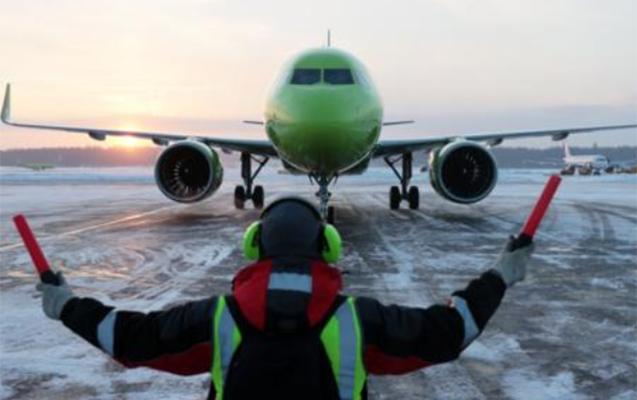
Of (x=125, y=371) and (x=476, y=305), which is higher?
(x=476, y=305)

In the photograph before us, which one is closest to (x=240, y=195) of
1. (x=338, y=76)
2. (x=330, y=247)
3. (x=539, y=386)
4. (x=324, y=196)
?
(x=324, y=196)

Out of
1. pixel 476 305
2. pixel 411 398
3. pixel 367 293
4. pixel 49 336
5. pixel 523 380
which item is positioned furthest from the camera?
pixel 367 293

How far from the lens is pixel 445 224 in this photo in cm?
1275

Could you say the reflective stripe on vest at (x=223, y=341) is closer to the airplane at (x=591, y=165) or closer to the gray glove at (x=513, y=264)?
the gray glove at (x=513, y=264)

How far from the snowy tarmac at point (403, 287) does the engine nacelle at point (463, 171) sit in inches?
24.6

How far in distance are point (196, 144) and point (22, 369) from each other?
949 centimetres

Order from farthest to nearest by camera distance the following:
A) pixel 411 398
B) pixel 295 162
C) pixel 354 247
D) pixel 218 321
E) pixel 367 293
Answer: pixel 295 162 → pixel 354 247 → pixel 367 293 → pixel 411 398 → pixel 218 321

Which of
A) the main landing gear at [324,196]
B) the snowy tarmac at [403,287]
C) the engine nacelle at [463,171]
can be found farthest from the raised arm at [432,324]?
the engine nacelle at [463,171]

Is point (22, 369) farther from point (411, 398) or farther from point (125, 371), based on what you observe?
point (411, 398)

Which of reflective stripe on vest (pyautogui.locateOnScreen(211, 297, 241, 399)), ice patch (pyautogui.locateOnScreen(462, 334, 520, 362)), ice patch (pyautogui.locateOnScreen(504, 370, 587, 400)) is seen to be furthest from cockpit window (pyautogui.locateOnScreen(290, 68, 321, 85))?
reflective stripe on vest (pyautogui.locateOnScreen(211, 297, 241, 399))

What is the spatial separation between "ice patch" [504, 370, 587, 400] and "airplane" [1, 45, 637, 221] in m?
5.98

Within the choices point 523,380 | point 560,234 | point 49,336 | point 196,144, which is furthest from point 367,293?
point 196,144

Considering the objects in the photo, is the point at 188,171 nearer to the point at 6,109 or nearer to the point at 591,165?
the point at 6,109

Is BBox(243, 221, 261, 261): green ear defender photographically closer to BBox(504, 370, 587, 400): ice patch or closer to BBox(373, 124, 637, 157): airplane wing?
BBox(504, 370, 587, 400): ice patch
